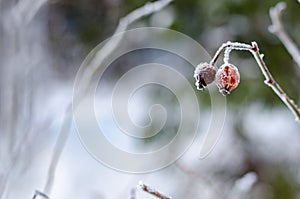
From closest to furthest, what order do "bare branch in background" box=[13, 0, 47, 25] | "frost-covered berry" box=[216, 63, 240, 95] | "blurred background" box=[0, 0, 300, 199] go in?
"frost-covered berry" box=[216, 63, 240, 95] < "bare branch in background" box=[13, 0, 47, 25] < "blurred background" box=[0, 0, 300, 199]

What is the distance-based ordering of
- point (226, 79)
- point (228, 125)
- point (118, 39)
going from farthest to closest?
point (228, 125) < point (118, 39) < point (226, 79)

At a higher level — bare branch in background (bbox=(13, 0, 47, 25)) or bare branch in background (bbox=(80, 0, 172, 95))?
bare branch in background (bbox=(13, 0, 47, 25))

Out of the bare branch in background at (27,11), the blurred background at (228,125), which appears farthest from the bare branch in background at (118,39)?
the blurred background at (228,125)

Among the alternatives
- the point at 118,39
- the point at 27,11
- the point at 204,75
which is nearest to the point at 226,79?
the point at 204,75

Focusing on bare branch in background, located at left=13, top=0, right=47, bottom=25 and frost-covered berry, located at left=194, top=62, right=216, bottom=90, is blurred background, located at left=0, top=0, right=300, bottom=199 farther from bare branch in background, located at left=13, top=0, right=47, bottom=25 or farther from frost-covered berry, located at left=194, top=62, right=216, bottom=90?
frost-covered berry, located at left=194, top=62, right=216, bottom=90

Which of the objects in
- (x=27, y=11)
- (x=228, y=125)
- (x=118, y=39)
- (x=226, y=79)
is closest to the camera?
(x=226, y=79)

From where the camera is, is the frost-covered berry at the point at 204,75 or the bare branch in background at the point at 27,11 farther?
the bare branch in background at the point at 27,11

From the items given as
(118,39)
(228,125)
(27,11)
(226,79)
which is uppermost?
(228,125)

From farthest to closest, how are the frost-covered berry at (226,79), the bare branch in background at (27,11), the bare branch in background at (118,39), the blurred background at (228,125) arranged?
the blurred background at (228,125), the bare branch in background at (27,11), the bare branch in background at (118,39), the frost-covered berry at (226,79)

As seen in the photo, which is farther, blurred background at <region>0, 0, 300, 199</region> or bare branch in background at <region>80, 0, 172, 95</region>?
blurred background at <region>0, 0, 300, 199</region>

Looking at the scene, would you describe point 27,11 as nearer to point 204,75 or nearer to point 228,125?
point 204,75

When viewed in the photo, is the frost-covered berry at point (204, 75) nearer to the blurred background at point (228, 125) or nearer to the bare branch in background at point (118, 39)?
the bare branch in background at point (118, 39)

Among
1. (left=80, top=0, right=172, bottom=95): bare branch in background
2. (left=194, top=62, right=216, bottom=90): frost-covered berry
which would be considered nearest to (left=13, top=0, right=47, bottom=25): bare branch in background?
(left=80, top=0, right=172, bottom=95): bare branch in background
